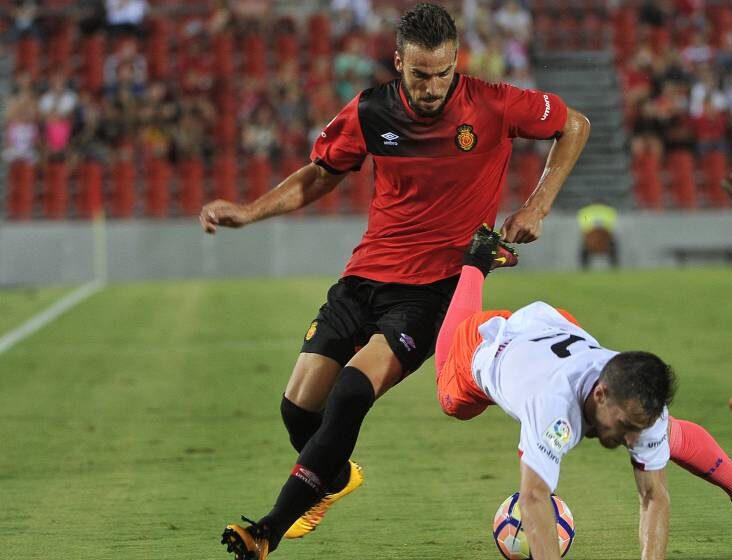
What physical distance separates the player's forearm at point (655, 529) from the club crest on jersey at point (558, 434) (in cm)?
60

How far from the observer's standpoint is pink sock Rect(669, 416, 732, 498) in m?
5.31

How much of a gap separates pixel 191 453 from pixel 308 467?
2.84 metres

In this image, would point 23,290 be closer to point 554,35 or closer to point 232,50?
point 232,50

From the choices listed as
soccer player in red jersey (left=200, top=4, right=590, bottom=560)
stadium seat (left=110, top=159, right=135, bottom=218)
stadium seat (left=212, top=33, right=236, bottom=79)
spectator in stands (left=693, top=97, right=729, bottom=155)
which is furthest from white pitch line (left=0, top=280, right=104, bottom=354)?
spectator in stands (left=693, top=97, right=729, bottom=155)

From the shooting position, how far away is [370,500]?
269 inches

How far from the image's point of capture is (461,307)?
228 inches

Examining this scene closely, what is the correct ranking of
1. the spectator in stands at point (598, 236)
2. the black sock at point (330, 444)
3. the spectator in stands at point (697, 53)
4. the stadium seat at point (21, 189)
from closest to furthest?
the black sock at point (330, 444), the spectator in stands at point (598, 236), the stadium seat at point (21, 189), the spectator in stands at point (697, 53)

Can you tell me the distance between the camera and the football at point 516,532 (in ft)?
17.7

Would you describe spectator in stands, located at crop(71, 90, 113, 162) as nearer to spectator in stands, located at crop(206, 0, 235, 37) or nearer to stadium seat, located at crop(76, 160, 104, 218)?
stadium seat, located at crop(76, 160, 104, 218)

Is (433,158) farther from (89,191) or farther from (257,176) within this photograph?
(89,191)

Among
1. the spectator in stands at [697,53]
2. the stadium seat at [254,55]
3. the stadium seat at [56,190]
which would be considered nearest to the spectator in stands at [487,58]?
the spectator in stands at [697,53]

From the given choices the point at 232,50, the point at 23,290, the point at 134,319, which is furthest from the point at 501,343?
the point at 232,50

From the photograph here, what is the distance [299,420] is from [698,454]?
1.74m

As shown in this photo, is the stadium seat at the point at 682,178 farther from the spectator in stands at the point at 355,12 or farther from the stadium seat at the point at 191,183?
the stadium seat at the point at 191,183
